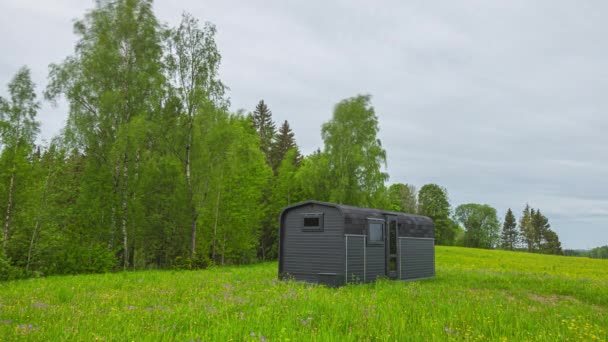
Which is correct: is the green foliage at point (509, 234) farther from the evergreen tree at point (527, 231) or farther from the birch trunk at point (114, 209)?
the birch trunk at point (114, 209)

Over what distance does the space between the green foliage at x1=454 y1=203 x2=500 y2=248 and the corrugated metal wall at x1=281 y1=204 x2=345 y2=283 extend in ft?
219

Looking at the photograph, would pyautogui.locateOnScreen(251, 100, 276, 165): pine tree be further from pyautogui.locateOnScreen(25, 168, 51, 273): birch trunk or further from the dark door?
pyautogui.locateOnScreen(25, 168, 51, 273): birch trunk

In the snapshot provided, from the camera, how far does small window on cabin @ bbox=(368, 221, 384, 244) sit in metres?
16.0

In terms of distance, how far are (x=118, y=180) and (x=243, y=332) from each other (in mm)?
18383

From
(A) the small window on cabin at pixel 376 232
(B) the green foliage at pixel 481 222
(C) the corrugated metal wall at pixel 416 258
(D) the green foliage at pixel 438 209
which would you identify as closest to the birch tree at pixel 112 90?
(A) the small window on cabin at pixel 376 232

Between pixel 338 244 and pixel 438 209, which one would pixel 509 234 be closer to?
pixel 438 209

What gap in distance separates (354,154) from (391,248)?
528 inches

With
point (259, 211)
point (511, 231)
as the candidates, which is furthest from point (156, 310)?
point (511, 231)

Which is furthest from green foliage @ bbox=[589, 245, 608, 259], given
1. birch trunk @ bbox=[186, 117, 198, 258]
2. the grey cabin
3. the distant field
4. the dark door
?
the distant field

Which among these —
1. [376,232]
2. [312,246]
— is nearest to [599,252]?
[376,232]

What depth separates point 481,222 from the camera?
77.0 m

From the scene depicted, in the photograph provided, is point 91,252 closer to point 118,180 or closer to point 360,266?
point 118,180

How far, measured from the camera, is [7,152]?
18688 millimetres

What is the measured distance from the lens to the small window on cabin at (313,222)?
1509 centimetres
